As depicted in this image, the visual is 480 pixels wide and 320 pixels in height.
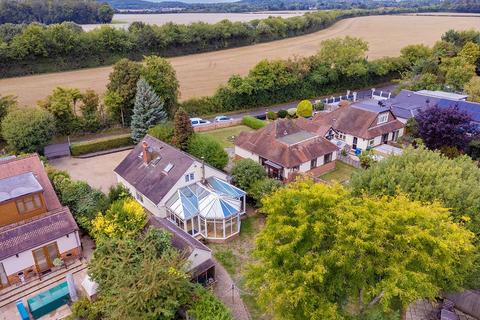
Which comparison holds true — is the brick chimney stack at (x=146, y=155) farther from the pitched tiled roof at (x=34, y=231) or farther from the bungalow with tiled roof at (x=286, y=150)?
the bungalow with tiled roof at (x=286, y=150)

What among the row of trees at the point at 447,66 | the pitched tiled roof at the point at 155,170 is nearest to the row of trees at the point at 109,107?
the pitched tiled roof at the point at 155,170

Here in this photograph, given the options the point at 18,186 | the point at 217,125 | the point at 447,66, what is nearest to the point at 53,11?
the point at 217,125

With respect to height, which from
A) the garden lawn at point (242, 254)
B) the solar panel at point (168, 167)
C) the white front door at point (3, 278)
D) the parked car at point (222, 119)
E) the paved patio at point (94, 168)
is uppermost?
the solar panel at point (168, 167)

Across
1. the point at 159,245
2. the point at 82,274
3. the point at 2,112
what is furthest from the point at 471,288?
the point at 2,112

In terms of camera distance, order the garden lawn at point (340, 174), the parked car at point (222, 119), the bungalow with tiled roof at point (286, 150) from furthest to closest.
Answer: the parked car at point (222, 119), the garden lawn at point (340, 174), the bungalow with tiled roof at point (286, 150)

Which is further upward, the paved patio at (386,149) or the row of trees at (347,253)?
the row of trees at (347,253)

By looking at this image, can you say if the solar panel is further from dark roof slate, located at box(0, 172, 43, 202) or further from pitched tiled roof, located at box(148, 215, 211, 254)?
dark roof slate, located at box(0, 172, 43, 202)

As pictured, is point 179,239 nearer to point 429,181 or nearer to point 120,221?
point 120,221
